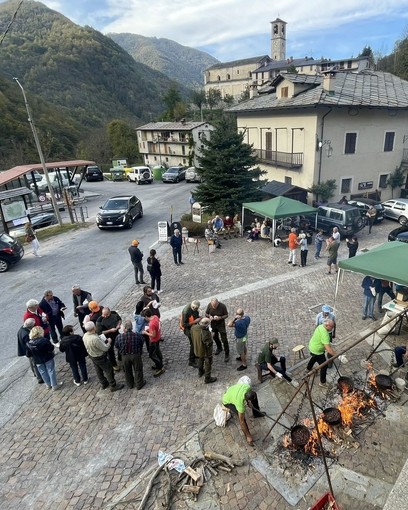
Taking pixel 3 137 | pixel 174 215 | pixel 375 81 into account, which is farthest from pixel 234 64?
pixel 174 215

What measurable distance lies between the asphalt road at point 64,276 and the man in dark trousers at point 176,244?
6.82 feet

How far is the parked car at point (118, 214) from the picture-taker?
20328 millimetres

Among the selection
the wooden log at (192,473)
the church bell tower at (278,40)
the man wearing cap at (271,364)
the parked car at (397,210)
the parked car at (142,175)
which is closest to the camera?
the wooden log at (192,473)

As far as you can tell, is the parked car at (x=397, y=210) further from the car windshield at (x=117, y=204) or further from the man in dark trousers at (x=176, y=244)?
the car windshield at (x=117, y=204)

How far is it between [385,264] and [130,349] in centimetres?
699

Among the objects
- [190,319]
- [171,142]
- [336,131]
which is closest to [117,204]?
[336,131]

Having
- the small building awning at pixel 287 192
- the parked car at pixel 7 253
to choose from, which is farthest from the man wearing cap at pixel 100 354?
the small building awning at pixel 287 192

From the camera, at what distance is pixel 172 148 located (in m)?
50.7

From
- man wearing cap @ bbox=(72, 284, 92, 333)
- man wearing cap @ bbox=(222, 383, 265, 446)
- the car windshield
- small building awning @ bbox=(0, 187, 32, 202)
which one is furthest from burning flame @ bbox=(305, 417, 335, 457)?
small building awning @ bbox=(0, 187, 32, 202)

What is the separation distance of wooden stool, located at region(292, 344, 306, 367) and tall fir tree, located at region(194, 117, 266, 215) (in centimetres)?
1214

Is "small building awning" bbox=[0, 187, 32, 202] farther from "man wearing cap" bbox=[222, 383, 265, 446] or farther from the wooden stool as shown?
"man wearing cap" bbox=[222, 383, 265, 446]

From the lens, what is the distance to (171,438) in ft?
20.7

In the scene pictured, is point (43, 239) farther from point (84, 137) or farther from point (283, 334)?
point (84, 137)

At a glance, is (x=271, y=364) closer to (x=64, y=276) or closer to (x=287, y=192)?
(x=64, y=276)
